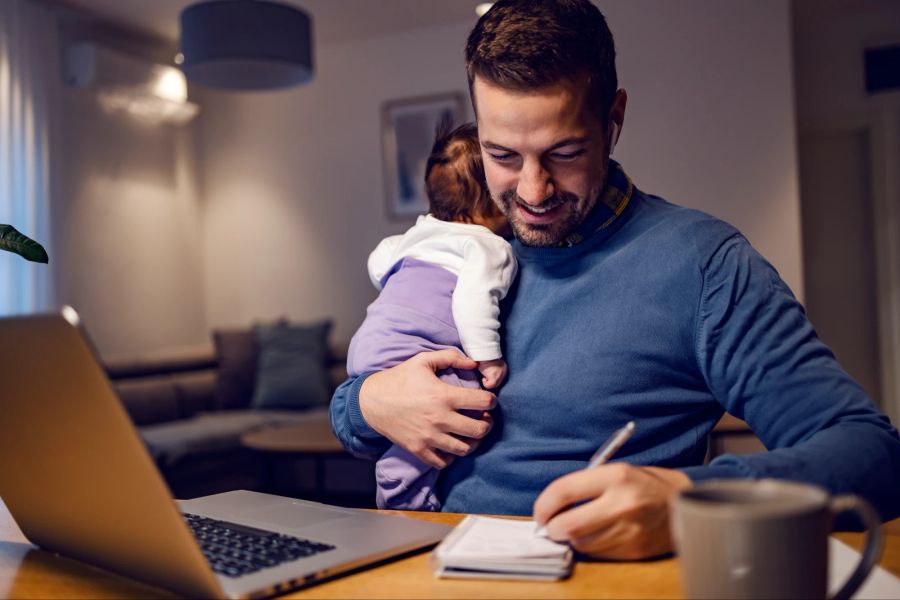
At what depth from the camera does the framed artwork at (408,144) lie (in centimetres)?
525

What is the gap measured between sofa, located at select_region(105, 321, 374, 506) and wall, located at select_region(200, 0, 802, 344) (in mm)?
792

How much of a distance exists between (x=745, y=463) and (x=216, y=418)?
13.6 ft

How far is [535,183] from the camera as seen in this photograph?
1.00 metres

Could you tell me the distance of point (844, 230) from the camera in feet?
17.0

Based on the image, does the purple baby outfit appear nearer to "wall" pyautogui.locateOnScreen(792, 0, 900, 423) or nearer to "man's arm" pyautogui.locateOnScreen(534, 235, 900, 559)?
"man's arm" pyautogui.locateOnScreen(534, 235, 900, 559)

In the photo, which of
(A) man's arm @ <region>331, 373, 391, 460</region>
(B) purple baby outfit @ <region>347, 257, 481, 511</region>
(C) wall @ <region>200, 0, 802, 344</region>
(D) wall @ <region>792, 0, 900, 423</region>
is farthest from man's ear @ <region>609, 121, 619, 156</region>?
(D) wall @ <region>792, 0, 900, 423</region>

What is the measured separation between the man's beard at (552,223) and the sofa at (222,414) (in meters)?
2.78

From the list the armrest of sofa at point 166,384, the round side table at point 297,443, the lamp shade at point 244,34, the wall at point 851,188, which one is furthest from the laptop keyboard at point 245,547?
the wall at point 851,188

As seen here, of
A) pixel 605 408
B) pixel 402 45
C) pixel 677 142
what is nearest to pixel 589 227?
pixel 605 408

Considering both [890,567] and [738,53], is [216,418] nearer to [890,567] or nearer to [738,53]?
[738,53]

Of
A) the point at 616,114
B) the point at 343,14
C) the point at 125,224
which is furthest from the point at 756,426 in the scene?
the point at 125,224

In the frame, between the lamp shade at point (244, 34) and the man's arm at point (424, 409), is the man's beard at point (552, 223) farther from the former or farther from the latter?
the lamp shade at point (244, 34)

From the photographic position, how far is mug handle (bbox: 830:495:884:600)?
1.38ft

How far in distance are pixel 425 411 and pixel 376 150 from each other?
184 inches
